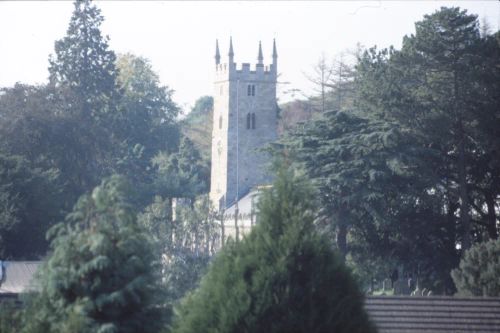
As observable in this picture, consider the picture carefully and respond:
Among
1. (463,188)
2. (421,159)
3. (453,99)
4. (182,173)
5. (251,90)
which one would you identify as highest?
(251,90)

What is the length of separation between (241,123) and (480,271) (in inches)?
→ 1626

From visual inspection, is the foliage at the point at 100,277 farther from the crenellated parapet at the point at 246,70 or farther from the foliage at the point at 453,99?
the crenellated parapet at the point at 246,70

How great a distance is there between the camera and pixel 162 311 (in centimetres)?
1293

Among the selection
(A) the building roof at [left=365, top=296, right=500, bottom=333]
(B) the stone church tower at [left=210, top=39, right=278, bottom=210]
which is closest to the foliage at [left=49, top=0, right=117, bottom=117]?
(B) the stone church tower at [left=210, top=39, right=278, bottom=210]

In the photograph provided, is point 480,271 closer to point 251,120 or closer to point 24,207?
point 24,207

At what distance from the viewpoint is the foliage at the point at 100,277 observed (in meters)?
12.2

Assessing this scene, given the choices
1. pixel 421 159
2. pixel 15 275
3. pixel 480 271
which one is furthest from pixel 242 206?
pixel 15 275

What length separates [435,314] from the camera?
20.5 m

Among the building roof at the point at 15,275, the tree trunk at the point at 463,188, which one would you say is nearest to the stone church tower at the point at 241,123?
the tree trunk at the point at 463,188

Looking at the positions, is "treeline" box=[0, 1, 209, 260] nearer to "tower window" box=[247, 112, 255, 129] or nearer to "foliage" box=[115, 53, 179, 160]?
"foliage" box=[115, 53, 179, 160]

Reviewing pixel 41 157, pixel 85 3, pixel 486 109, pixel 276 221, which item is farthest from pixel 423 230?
pixel 276 221

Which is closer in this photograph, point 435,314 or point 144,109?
point 435,314

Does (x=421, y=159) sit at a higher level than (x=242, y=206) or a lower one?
higher

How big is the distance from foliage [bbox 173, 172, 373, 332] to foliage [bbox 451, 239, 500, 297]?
62.7 ft
